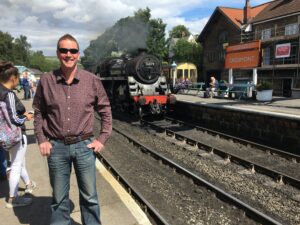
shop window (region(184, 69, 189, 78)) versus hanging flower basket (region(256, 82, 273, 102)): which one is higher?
shop window (region(184, 69, 189, 78))

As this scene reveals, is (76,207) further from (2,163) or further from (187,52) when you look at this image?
(187,52)

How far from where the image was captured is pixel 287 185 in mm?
6699

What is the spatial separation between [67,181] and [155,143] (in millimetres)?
7319

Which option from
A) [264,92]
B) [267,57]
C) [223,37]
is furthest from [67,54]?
[223,37]

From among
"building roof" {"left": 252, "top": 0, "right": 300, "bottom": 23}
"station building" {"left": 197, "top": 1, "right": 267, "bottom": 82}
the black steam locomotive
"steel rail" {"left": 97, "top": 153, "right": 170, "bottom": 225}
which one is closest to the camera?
"steel rail" {"left": 97, "top": 153, "right": 170, "bottom": 225}

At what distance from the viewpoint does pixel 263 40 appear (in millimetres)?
21422

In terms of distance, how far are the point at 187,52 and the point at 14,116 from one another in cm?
4546

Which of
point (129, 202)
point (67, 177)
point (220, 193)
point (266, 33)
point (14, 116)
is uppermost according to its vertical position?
point (266, 33)

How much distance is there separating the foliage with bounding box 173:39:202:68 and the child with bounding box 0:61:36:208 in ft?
139

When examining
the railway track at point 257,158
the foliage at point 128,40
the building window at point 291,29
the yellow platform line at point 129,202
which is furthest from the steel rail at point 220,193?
the building window at point 291,29

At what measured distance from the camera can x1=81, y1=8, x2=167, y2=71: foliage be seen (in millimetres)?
19891

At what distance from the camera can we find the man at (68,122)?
3119 millimetres

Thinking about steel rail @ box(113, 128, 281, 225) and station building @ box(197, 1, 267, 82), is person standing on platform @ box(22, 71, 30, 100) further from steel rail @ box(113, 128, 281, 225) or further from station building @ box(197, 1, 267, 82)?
station building @ box(197, 1, 267, 82)

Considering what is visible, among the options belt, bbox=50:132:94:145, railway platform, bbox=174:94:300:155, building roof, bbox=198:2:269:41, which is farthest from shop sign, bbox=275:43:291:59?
belt, bbox=50:132:94:145
